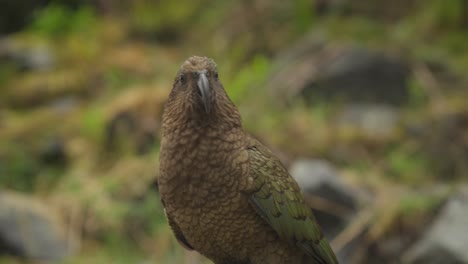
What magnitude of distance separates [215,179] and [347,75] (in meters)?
5.49

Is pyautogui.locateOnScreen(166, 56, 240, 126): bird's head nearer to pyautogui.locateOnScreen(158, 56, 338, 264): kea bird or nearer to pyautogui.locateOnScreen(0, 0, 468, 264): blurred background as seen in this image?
pyautogui.locateOnScreen(158, 56, 338, 264): kea bird

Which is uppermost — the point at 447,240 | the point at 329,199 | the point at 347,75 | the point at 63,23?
the point at 63,23

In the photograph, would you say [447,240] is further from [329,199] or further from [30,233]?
[30,233]

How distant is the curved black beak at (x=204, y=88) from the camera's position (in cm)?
Answer: 318

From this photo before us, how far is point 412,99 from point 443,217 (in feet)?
8.32

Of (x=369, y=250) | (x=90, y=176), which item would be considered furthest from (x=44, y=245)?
(x=369, y=250)

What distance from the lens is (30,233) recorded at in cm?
686

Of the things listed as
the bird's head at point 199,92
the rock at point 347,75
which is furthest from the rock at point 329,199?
the bird's head at point 199,92

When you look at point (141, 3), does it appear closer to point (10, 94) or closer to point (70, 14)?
point (70, 14)

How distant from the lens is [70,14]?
34.2ft

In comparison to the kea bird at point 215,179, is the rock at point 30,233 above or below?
above

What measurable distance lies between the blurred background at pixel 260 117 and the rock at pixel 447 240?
0.01 meters

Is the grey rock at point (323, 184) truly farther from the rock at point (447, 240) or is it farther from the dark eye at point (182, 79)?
the dark eye at point (182, 79)

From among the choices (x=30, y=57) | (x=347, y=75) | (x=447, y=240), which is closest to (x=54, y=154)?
(x=30, y=57)
